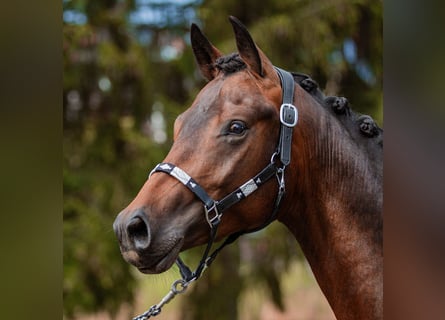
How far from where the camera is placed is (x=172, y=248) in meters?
1.67

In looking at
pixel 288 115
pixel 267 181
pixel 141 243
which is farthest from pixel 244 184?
pixel 141 243

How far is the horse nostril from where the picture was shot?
5.24 ft

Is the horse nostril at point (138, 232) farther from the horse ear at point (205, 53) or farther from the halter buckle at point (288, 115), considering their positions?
the horse ear at point (205, 53)

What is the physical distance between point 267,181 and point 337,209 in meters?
0.26

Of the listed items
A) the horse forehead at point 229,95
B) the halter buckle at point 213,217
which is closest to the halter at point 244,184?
the halter buckle at point 213,217

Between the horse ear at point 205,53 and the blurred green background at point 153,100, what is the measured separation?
9.45 feet

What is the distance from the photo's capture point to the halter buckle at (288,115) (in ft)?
5.89

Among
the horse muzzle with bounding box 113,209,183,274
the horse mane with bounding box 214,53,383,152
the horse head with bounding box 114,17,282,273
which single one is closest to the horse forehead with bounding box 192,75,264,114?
the horse head with bounding box 114,17,282,273

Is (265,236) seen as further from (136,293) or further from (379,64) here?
(379,64)

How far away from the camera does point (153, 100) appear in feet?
17.5

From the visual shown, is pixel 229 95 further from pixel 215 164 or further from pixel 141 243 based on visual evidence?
pixel 141 243
